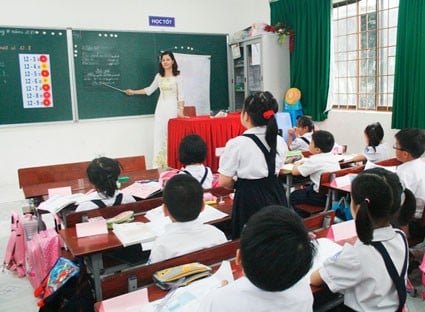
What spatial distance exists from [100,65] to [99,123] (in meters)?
0.79

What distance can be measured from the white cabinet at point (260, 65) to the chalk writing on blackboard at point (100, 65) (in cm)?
190

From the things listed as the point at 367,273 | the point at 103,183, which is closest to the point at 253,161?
the point at 103,183

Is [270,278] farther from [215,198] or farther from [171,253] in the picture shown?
[215,198]

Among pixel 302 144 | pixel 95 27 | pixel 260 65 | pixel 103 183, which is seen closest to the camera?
pixel 103 183

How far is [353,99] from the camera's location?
5.60 metres

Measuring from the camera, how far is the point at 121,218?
6.83ft

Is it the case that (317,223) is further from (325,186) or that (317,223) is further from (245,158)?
(325,186)

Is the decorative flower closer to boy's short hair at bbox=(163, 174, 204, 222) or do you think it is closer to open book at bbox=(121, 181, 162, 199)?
open book at bbox=(121, 181, 162, 199)

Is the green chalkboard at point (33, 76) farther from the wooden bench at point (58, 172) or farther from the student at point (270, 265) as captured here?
the student at point (270, 265)

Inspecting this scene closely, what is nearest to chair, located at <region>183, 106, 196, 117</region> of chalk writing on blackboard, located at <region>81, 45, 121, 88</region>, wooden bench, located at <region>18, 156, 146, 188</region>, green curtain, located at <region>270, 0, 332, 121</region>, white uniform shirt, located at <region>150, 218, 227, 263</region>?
→ chalk writing on blackboard, located at <region>81, 45, 121, 88</region>

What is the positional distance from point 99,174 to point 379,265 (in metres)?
1.54

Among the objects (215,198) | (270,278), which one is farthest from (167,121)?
(270,278)

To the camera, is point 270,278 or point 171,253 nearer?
point 270,278

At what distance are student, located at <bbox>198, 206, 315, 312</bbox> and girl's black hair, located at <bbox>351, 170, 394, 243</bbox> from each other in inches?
16.3
